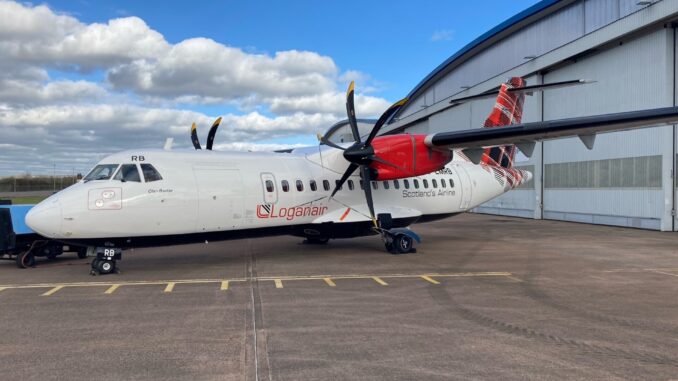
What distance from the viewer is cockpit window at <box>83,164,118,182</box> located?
38.7ft

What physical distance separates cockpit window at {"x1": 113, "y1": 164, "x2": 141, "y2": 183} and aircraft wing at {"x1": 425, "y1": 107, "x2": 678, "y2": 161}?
8147 mm

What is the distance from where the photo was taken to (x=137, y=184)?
39.2 ft

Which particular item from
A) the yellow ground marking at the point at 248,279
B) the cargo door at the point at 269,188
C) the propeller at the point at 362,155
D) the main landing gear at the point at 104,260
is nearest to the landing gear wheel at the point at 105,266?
the main landing gear at the point at 104,260

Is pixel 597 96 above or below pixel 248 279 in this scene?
above

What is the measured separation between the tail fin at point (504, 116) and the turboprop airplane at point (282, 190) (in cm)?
183

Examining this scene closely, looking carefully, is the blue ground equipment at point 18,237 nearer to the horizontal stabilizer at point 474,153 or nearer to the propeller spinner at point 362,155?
the propeller spinner at point 362,155

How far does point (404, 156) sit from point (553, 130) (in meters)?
4.12

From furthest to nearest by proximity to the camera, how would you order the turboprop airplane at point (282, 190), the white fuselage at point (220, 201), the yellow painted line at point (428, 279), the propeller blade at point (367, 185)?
1. the propeller blade at point (367, 185)
2. the turboprop airplane at point (282, 190)
3. the white fuselage at point (220, 201)
4. the yellow painted line at point (428, 279)

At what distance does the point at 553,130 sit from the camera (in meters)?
13.7

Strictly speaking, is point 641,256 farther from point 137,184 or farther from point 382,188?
point 137,184

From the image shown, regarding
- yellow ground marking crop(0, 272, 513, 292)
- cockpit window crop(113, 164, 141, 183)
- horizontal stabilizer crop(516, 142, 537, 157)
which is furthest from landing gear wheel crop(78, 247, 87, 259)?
horizontal stabilizer crop(516, 142, 537, 157)

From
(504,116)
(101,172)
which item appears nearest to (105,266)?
(101,172)

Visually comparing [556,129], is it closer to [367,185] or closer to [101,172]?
[367,185]

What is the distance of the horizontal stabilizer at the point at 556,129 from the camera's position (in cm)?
1291
